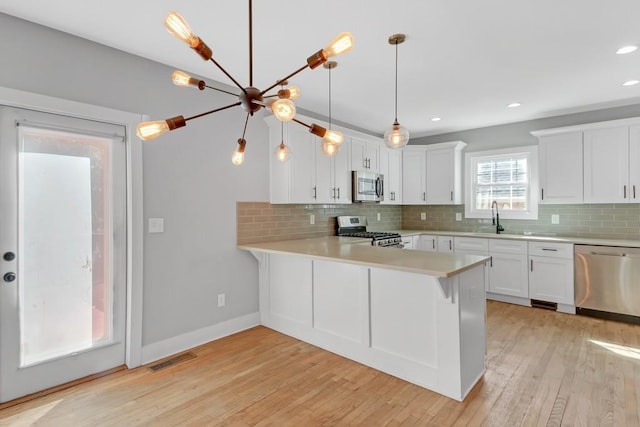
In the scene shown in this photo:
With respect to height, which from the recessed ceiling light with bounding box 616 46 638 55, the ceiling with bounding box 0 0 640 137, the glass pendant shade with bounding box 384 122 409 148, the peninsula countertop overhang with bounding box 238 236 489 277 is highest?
the ceiling with bounding box 0 0 640 137

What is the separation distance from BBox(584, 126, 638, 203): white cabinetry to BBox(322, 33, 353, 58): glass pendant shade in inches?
160

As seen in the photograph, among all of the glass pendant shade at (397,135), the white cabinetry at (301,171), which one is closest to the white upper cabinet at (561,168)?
the white cabinetry at (301,171)

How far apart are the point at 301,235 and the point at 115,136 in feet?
7.37

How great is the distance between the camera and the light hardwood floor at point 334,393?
2.01 metres

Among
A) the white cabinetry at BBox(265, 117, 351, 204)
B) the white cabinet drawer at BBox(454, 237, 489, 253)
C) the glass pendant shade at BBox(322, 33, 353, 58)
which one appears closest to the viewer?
the glass pendant shade at BBox(322, 33, 353, 58)

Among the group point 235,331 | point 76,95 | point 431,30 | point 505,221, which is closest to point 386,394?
point 235,331

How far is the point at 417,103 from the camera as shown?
3.93 m

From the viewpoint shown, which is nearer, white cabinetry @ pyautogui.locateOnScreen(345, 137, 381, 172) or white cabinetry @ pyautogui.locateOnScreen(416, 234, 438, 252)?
white cabinetry @ pyautogui.locateOnScreen(345, 137, 381, 172)

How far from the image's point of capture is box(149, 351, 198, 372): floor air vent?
8.72 feet

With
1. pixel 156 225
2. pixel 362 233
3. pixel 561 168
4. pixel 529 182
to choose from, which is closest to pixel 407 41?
pixel 156 225

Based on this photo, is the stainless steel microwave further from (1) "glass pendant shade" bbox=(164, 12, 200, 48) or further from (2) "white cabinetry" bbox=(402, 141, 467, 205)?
(1) "glass pendant shade" bbox=(164, 12, 200, 48)

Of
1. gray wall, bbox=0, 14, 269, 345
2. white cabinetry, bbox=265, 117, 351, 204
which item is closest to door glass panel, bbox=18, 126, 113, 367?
gray wall, bbox=0, 14, 269, 345

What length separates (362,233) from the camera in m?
4.67

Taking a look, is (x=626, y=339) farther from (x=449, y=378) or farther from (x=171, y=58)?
(x=171, y=58)
